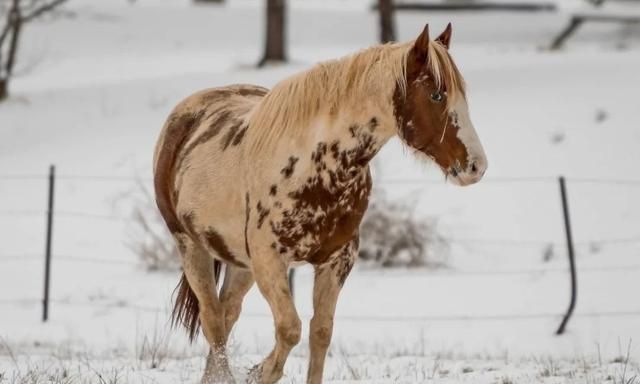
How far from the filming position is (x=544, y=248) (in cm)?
1263

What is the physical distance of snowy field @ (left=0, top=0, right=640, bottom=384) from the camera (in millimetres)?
7961

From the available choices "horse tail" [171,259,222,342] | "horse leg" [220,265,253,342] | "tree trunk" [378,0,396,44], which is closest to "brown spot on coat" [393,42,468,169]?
"horse leg" [220,265,253,342]

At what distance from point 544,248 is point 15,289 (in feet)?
17.0

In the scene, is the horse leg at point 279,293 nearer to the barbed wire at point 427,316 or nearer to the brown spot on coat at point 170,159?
the brown spot on coat at point 170,159

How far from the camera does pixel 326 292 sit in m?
5.61

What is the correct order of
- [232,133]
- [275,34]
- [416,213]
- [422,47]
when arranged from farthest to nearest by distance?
Result: [275,34], [416,213], [232,133], [422,47]

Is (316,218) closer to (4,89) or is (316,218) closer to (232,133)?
(232,133)

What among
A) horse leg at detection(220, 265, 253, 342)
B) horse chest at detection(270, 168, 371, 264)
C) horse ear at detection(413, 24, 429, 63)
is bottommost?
horse leg at detection(220, 265, 253, 342)

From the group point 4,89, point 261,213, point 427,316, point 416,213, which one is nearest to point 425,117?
point 261,213

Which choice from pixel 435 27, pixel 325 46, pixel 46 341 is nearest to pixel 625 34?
pixel 435 27

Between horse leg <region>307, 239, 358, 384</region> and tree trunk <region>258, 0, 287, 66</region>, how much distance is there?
46.7 ft

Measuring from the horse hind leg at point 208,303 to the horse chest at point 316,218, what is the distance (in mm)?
936

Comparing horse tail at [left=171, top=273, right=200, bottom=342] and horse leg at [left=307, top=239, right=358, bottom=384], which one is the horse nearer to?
horse leg at [left=307, top=239, right=358, bottom=384]

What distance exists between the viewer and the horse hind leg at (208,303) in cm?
620
